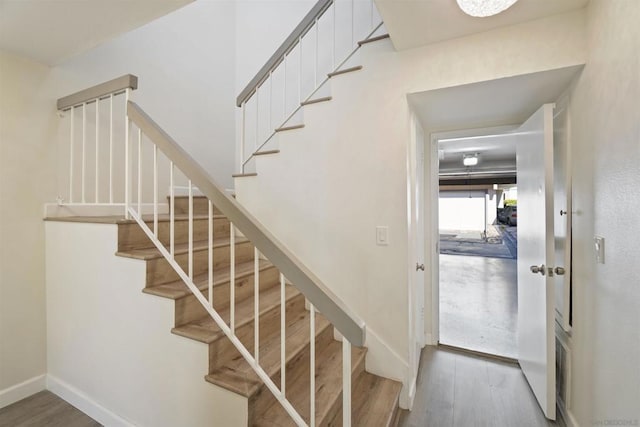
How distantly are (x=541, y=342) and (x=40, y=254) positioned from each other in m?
3.50

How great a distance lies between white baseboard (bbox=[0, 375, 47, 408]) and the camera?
1817mm

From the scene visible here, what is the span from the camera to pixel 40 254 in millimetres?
1971

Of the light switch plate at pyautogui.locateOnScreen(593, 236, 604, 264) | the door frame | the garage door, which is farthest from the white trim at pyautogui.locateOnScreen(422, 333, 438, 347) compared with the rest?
the garage door

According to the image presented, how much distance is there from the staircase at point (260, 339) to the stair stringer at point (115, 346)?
0.05 m

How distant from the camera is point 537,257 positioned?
1.93 meters

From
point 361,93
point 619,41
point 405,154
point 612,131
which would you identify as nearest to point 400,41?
point 361,93

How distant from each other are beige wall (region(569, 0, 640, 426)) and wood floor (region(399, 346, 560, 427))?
33 centimetres

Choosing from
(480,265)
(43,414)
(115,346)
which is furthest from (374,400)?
(480,265)

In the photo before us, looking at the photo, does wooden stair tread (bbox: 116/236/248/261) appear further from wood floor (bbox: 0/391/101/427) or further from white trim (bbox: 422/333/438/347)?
white trim (bbox: 422/333/438/347)

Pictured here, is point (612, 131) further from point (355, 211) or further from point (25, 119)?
point (25, 119)

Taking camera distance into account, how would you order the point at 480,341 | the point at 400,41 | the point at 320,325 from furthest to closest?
the point at 480,341
the point at 320,325
the point at 400,41

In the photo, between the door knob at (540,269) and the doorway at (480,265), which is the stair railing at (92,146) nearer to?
the door knob at (540,269)

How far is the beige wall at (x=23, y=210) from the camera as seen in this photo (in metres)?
1.82

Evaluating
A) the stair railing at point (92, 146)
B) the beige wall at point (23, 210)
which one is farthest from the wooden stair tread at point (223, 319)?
the beige wall at point (23, 210)
